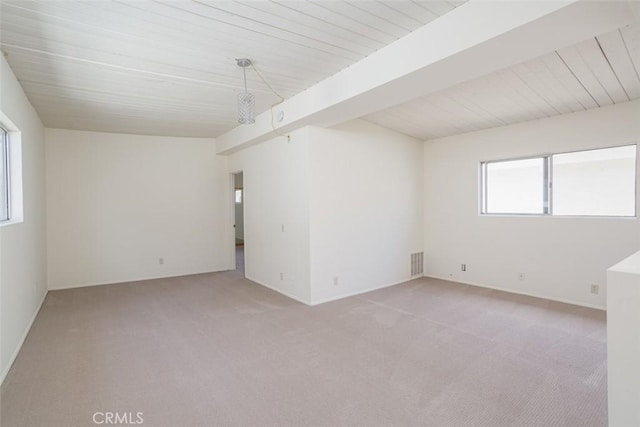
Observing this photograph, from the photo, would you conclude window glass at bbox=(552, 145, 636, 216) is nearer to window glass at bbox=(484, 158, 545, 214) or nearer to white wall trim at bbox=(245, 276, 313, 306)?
window glass at bbox=(484, 158, 545, 214)

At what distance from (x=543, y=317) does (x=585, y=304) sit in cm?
83

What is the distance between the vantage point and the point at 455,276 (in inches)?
213

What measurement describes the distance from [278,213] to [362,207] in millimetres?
1224

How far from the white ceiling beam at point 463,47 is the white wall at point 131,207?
3.54 m

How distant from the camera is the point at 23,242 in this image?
10.8 ft

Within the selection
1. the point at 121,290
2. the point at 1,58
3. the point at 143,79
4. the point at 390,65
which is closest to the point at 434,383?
the point at 390,65

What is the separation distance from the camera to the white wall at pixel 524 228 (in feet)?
12.7

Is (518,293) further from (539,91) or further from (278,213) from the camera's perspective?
(278,213)

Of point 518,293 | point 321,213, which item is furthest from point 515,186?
point 321,213

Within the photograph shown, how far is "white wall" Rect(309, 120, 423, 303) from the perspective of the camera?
4305 mm

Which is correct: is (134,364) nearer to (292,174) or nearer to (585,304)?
(292,174)

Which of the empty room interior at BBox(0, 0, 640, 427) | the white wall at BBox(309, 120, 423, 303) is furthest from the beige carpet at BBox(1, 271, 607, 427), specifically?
the white wall at BBox(309, 120, 423, 303)

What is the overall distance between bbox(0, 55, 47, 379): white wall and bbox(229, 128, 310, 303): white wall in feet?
9.07

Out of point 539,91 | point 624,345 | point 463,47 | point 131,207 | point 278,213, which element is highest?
point 539,91
